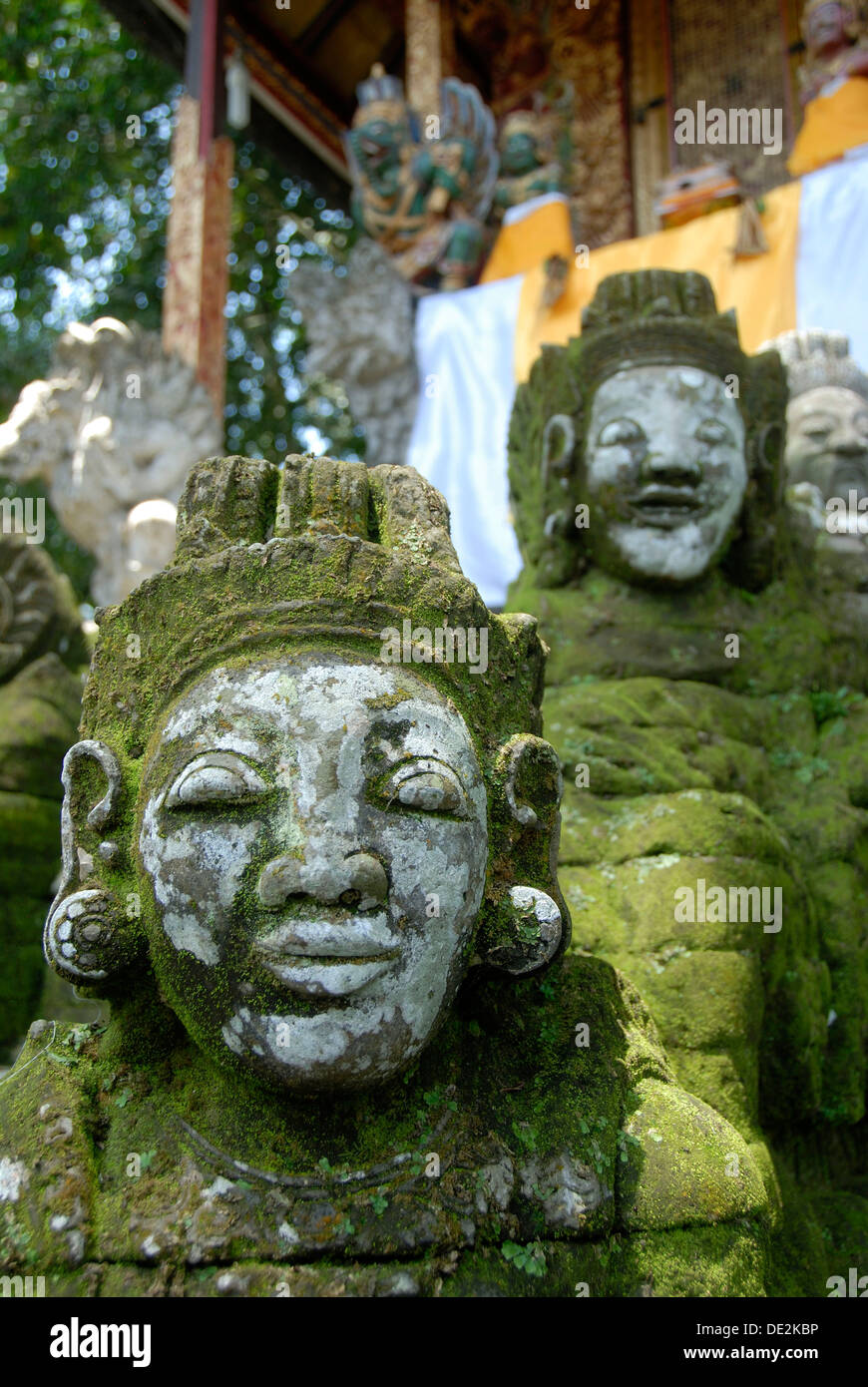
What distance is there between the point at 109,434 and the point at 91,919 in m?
5.20

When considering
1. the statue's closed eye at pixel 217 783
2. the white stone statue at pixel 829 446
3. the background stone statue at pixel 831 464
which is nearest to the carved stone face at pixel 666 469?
the background stone statue at pixel 831 464

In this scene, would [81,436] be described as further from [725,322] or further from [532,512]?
[725,322]

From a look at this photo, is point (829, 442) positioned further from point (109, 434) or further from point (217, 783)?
point (217, 783)

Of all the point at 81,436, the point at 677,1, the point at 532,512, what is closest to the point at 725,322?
the point at 532,512

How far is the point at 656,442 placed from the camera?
162 inches

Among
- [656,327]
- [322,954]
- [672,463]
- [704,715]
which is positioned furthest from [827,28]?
[322,954]

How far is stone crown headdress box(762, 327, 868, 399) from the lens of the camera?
20.4 feet

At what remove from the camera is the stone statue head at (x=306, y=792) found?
2176 millimetres

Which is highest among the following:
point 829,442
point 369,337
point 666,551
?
point 369,337

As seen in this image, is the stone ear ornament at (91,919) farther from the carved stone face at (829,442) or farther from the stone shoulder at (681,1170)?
the carved stone face at (829,442)

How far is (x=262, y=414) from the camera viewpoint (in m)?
13.0

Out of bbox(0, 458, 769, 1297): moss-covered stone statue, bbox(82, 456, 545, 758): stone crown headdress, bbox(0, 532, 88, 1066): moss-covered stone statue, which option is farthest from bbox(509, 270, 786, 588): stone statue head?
bbox(0, 532, 88, 1066): moss-covered stone statue

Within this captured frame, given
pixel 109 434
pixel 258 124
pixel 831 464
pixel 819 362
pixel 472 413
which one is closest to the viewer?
pixel 831 464

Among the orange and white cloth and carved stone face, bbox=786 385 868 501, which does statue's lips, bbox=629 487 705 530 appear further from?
the orange and white cloth
